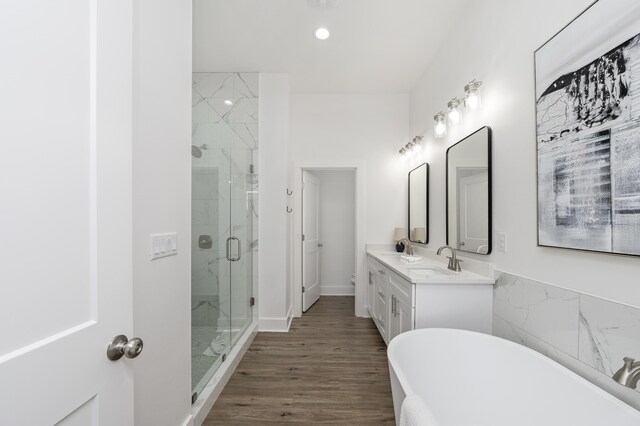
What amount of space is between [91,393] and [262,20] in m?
2.67

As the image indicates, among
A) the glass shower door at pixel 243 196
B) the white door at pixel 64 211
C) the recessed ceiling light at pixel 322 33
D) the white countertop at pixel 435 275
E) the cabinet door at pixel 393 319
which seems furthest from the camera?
the glass shower door at pixel 243 196

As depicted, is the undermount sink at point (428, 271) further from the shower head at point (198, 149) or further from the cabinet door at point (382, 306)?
the shower head at point (198, 149)

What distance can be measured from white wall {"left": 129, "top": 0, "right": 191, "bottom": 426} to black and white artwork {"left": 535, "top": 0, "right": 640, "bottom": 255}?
1.83 meters

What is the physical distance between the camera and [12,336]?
0.54 metres

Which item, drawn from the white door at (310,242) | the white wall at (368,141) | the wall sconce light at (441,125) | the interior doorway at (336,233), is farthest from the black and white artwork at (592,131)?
→ the interior doorway at (336,233)

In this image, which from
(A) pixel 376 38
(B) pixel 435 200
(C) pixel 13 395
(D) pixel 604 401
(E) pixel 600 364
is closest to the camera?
(C) pixel 13 395

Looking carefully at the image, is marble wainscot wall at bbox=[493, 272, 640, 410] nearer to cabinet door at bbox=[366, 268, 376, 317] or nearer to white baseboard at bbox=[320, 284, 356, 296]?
cabinet door at bbox=[366, 268, 376, 317]

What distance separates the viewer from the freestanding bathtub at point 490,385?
1.05 m

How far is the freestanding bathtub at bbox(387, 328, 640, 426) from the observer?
1.05 meters

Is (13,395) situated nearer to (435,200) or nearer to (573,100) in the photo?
(573,100)

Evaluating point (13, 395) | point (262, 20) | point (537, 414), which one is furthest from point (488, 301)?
point (262, 20)

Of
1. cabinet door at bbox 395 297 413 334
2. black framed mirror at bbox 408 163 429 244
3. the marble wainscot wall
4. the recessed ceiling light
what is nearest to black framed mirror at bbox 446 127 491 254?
the marble wainscot wall

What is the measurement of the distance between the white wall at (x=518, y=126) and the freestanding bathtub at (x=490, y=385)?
1.24 ft

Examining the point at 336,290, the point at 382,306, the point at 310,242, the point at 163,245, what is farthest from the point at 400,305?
the point at 336,290
